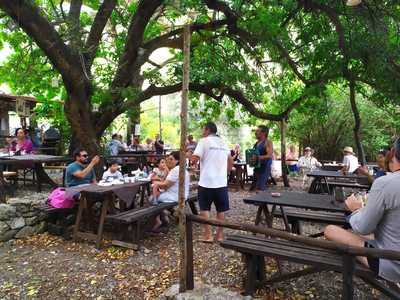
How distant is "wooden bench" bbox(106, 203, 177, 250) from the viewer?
4660mm

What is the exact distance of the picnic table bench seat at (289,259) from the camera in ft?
9.04

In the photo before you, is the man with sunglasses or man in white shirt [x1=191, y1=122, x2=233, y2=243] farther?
the man with sunglasses

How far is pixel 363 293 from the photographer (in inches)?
138

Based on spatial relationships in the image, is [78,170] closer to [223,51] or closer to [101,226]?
[101,226]

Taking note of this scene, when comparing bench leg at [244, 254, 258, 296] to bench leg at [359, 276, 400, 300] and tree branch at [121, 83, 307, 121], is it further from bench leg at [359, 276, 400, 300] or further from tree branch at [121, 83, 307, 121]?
tree branch at [121, 83, 307, 121]

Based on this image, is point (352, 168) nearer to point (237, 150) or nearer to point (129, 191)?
point (237, 150)

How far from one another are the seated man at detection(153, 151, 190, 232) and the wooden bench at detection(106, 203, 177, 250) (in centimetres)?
18

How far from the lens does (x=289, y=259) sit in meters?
2.91

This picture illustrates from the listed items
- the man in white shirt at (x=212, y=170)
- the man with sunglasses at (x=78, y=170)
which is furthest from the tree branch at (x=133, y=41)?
the man in white shirt at (x=212, y=170)

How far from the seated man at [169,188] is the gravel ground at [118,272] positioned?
473mm

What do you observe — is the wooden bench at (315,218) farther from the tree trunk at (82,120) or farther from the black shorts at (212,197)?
the tree trunk at (82,120)

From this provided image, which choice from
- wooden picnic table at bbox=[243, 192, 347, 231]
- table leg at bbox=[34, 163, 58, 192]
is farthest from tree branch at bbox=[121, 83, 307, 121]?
wooden picnic table at bbox=[243, 192, 347, 231]

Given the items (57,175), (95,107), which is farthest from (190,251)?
(57,175)

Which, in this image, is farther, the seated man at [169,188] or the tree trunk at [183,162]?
the seated man at [169,188]
